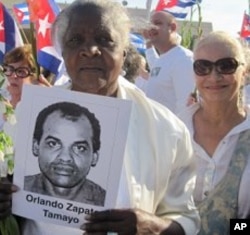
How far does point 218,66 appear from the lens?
2.98m

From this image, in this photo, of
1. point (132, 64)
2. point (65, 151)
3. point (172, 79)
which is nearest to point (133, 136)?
point (65, 151)

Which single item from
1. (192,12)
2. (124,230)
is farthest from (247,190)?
(192,12)

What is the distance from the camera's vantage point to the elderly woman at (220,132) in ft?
8.48

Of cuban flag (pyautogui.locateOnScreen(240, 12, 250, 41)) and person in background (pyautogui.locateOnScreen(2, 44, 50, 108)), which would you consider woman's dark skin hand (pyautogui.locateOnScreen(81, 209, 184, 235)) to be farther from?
cuban flag (pyautogui.locateOnScreen(240, 12, 250, 41))

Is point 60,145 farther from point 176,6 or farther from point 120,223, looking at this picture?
point 176,6

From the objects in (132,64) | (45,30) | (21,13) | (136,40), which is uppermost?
(21,13)

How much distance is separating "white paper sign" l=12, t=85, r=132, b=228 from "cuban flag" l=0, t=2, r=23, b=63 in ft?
7.56

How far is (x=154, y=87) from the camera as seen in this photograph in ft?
17.8

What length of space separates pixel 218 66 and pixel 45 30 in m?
1.89

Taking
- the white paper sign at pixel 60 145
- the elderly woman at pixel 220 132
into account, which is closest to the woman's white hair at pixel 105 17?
the white paper sign at pixel 60 145

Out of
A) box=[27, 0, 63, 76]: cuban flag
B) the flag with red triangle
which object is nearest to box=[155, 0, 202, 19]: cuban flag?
the flag with red triangle

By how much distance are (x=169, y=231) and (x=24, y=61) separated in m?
1.99

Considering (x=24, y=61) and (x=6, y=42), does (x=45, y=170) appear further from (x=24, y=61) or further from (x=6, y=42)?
(x=6, y=42)

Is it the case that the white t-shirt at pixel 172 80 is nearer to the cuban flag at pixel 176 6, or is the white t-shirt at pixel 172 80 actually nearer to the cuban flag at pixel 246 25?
the cuban flag at pixel 176 6
